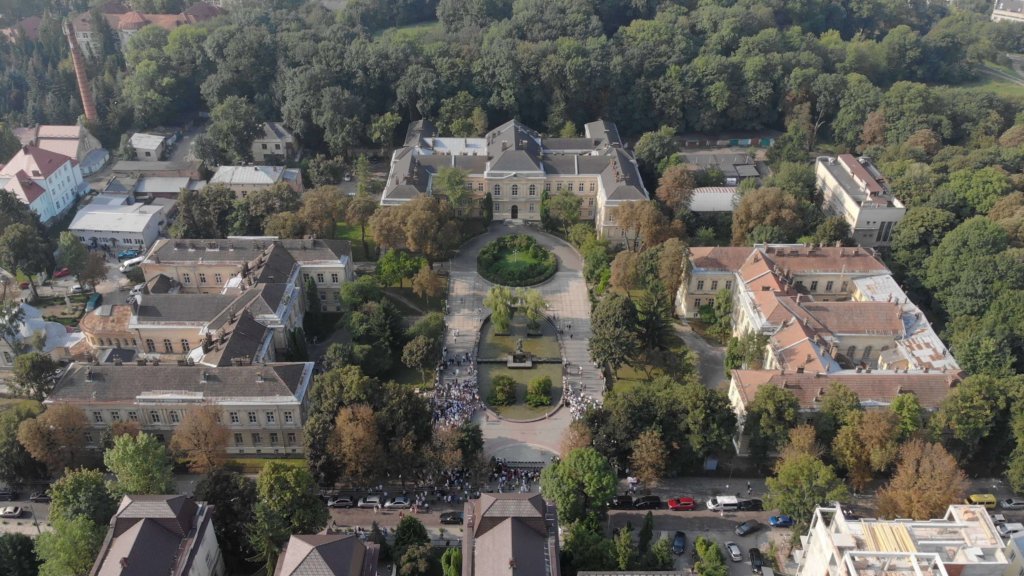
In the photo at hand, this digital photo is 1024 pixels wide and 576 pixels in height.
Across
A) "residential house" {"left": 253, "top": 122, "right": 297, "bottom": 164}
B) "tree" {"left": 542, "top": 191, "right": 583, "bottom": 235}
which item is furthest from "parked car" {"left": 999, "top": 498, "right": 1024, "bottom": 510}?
"residential house" {"left": 253, "top": 122, "right": 297, "bottom": 164}

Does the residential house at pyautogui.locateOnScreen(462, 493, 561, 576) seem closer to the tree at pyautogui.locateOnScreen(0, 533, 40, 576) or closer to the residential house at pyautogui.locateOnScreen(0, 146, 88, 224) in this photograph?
the tree at pyautogui.locateOnScreen(0, 533, 40, 576)

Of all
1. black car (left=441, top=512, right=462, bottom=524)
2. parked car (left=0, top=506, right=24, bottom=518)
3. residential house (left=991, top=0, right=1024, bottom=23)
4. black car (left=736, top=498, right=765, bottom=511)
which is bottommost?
residential house (left=991, top=0, right=1024, bottom=23)

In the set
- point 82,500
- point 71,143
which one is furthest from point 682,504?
point 71,143

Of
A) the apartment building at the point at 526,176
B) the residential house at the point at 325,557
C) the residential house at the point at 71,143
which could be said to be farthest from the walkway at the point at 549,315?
the residential house at the point at 71,143

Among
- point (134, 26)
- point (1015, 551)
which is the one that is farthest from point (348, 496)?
point (134, 26)

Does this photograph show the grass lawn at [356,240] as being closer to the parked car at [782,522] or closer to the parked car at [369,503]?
the parked car at [369,503]

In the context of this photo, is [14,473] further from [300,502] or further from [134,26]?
[134,26]
